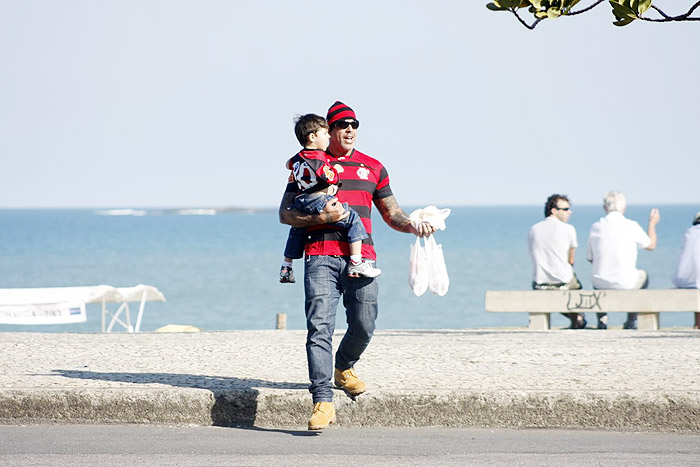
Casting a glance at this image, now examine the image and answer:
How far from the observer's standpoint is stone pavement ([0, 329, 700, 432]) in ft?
22.1

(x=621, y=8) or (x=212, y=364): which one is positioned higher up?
(x=621, y=8)

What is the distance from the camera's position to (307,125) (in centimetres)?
643

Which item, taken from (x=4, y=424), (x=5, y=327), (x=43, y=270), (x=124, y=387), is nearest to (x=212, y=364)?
(x=124, y=387)

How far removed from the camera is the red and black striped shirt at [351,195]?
21.7ft

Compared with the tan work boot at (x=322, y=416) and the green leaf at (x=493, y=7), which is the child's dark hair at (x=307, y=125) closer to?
the tan work boot at (x=322, y=416)

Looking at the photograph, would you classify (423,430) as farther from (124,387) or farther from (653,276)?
(653,276)

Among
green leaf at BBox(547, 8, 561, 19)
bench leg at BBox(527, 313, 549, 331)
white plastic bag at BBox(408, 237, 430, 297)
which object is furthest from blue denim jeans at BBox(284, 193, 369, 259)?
bench leg at BBox(527, 313, 549, 331)

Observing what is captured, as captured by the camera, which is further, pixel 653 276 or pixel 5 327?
pixel 653 276

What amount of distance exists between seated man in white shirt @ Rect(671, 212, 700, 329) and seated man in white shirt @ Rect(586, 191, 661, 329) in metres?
0.42

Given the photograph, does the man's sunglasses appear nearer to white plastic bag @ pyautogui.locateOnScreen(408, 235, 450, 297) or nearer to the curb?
white plastic bag @ pyautogui.locateOnScreen(408, 235, 450, 297)

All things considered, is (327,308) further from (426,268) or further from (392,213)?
(426,268)

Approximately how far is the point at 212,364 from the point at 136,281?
50.6m

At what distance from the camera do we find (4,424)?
6852 millimetres

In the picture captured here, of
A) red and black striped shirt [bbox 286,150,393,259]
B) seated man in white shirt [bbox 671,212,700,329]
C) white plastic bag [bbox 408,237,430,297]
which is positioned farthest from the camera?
seated man in white shirt [bbox 671,212,700,329]
